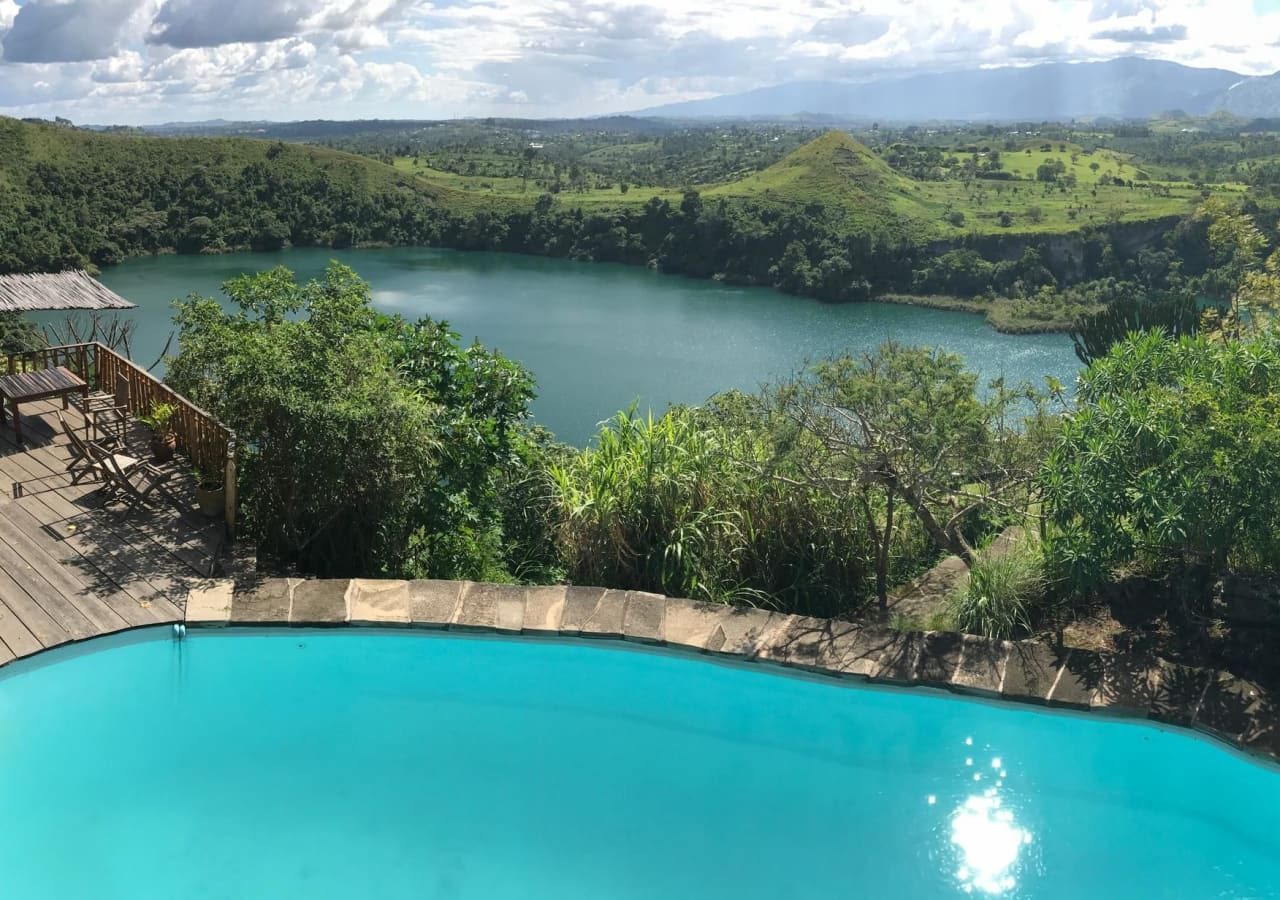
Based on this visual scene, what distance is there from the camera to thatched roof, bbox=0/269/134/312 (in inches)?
283

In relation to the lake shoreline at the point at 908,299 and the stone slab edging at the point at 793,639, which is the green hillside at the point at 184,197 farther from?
the stone slab edging at the point at 793,639

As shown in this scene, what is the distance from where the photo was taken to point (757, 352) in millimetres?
38312

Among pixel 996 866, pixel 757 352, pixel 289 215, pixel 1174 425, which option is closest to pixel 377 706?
pixel 996 866

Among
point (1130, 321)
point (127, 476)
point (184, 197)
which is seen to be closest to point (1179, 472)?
point (127, 476)

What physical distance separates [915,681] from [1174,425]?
1.86 meters

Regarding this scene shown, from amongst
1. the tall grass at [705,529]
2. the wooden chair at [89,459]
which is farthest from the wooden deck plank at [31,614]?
the tall grass at [705,529]

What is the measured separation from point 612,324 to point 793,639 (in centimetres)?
3774

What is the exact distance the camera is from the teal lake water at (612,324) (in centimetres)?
3284

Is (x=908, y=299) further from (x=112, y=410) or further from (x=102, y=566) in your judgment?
(x=102, y=566)

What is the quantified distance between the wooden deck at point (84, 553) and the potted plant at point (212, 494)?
7 centimetres

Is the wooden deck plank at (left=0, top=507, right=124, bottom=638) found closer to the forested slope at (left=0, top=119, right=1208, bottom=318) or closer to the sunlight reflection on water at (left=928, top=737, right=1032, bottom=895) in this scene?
the sunlight reflection on water at (left=928, top=737, right=1032, bottom=895)

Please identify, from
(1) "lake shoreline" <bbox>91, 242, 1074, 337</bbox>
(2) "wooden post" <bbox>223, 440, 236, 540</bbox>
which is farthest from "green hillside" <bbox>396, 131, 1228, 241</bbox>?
(2) "wooden post" <bbox>223, 440, 236, 540</bbox>

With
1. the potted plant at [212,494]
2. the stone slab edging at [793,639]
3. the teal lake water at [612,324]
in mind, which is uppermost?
the potted plant at [212,494]

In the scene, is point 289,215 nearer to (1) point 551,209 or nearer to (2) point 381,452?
(1) point 551,209
